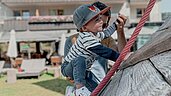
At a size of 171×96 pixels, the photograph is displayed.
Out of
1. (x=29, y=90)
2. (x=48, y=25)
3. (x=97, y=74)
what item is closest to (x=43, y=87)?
(x=29, y=90)

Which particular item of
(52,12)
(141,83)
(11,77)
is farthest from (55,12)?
(141,83)

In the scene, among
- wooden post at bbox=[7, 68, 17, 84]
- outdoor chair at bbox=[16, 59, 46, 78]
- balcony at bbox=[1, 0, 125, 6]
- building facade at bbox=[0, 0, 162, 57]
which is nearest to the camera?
wooden post at bbox=[7, 68, 17, 84]

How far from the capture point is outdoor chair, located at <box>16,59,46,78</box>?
1709cm

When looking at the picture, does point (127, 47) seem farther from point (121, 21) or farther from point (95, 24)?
point (121, 21)

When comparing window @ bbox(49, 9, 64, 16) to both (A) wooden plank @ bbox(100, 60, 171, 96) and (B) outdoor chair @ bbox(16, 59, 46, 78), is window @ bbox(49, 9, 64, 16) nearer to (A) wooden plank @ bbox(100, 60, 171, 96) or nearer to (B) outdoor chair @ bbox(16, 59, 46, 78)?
(B) outdoor chair @ bbox(16, 59, 46, 78)

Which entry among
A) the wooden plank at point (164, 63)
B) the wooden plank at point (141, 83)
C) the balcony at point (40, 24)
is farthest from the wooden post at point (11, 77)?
the balcony at point (40, 24)

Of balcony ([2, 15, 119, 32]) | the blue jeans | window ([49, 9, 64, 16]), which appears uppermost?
window ([49, 9, 64, 16])

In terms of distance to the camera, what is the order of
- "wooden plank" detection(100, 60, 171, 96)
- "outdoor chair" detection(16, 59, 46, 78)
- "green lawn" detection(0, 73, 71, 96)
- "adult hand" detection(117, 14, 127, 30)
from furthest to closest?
1. "outdoor chair" detection(16, 59, 46, 78)
2. "green lawn" detection(0, 73, 71, 96)
3. "adult hand" detection(117, 14, 127, 30)
4. "wooden plank" detection(100, 60, 171, 96)

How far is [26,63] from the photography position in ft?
63.7

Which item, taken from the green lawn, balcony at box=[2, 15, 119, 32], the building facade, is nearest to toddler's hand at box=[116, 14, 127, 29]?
the green lawn

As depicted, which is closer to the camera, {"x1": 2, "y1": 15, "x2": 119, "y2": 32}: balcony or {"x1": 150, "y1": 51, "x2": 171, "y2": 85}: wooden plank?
{"x1": 150, "y1": 51, "x2": 171, "y2": 85}: wooden plank

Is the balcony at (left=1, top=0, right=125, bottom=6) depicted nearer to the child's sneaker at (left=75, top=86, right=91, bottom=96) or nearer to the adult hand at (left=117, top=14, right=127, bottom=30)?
the adult hand at (left=117, top=14, right=127, bottom=30)

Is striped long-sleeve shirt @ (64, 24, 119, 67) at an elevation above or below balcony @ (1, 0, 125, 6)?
below

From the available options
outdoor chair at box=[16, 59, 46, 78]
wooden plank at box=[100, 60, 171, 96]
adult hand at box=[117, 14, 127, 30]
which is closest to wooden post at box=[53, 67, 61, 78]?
outdoor chair at box=[16, 59, 46, 78]
